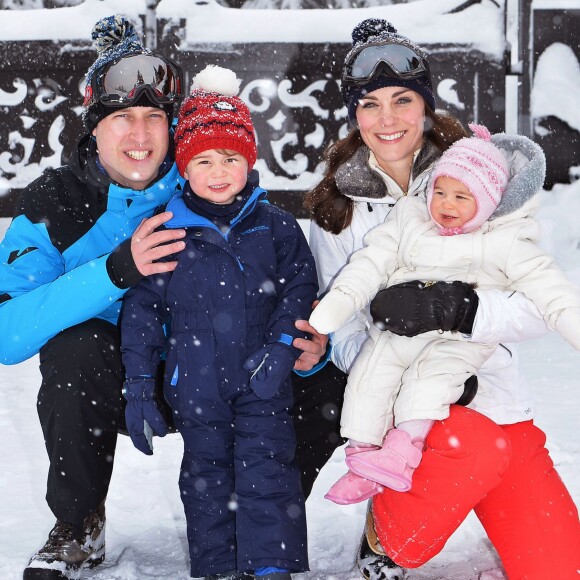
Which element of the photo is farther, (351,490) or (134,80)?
(134,80)

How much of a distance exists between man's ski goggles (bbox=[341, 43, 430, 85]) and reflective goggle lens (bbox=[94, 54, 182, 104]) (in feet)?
2.17

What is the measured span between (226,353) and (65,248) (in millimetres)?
706

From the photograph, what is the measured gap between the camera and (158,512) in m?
3.16

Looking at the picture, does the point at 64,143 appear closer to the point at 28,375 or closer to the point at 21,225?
the point at 28,375

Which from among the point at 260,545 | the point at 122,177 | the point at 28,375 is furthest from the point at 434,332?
the point at 28,375

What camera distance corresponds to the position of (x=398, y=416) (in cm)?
241

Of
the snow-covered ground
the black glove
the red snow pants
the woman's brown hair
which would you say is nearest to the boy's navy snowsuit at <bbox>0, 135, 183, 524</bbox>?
the snow-covered ground

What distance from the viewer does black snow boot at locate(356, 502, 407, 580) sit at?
2.55 meters

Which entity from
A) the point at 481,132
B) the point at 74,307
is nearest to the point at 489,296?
the point at 481,132

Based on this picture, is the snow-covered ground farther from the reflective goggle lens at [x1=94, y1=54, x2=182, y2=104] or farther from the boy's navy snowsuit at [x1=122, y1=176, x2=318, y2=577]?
the reflective goggle lens at [x1=94, y1=54, x2=182, y2=104]

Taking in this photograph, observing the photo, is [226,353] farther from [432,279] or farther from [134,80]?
[134,80]

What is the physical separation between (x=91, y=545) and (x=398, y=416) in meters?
1.09

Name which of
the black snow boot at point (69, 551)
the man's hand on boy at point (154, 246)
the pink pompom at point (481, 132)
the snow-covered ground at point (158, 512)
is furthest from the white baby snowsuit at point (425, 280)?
the black snow boot at point (69, 551)

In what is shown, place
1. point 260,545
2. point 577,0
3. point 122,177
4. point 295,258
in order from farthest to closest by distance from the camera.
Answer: point 577,0
point 122,177
point 295,258
point 260,545
